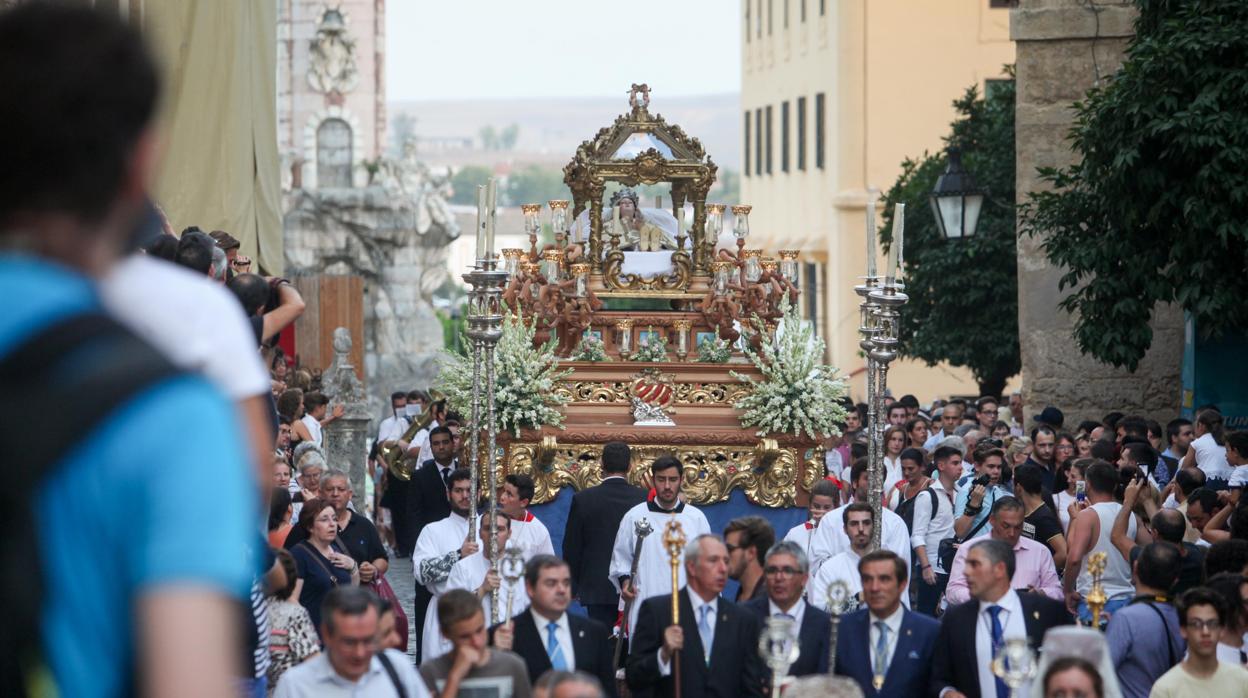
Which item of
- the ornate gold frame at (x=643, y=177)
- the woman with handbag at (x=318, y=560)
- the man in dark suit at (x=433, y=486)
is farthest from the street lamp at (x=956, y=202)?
the woman with handbag at (x=318, y=560)

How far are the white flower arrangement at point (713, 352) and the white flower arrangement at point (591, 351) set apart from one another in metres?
0.73

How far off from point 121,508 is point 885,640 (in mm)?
6382

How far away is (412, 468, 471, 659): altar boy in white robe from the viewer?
10586mm

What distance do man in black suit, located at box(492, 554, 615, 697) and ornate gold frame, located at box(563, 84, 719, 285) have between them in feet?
24.9

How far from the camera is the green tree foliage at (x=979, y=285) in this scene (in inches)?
952

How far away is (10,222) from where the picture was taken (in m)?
2.04

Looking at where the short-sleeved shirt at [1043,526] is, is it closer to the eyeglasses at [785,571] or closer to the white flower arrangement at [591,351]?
the eyeglasses at [785,571]

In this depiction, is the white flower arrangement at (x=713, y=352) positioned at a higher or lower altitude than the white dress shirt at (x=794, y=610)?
higher

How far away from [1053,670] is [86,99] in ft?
15.9

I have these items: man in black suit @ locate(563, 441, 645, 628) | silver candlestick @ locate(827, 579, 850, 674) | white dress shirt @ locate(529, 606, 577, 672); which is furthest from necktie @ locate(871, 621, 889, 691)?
man in black suit @ locate(563, 441, 645, 628)

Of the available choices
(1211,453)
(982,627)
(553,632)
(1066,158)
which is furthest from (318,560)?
(1066,158)

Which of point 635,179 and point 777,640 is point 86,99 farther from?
point 635,179

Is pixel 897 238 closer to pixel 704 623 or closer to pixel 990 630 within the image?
pixel 704 623

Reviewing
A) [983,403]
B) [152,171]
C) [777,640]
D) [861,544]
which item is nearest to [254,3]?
[983,403]
